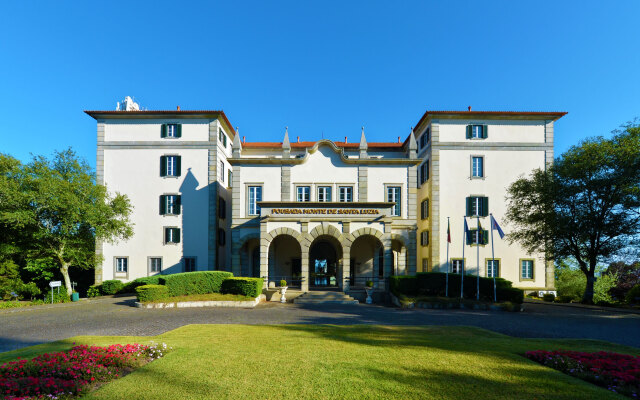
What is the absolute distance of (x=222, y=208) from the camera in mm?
30859

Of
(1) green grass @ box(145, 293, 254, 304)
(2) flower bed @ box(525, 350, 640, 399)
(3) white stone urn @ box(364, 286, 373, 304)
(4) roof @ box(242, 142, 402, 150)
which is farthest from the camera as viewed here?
(4) roof @ box(242, 142, 402, 150)

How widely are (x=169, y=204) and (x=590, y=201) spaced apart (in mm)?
31963

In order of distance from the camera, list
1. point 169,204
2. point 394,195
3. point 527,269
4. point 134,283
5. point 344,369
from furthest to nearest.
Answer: point 169,204 → point 527,269 → point 394,195 → point 134,283 → point 344,369

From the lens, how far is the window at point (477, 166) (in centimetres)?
2948

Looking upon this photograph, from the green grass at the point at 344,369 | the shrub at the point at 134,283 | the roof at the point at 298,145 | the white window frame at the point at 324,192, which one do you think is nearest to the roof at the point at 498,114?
the roof at the point at 298,145

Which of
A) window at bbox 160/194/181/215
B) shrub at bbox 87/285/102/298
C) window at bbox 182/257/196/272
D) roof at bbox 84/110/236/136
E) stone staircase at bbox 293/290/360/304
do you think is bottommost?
shrub at bbox 87/285/102/298

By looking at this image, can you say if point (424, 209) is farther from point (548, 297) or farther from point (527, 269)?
point (548, 297)

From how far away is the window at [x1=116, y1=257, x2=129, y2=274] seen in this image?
28.4 metres

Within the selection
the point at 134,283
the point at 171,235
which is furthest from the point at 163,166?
the point at 134,283

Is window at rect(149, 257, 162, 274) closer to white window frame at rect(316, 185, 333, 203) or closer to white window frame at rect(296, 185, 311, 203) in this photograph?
white window frame at rect(296, 185, 311, 203)

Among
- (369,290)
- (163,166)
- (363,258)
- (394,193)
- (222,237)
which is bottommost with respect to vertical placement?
(369,290)

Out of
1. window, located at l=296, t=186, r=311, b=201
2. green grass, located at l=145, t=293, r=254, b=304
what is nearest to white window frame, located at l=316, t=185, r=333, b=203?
window, located at l=296, t=186, r=311, b=201

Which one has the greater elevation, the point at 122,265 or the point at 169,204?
the point at 169,204

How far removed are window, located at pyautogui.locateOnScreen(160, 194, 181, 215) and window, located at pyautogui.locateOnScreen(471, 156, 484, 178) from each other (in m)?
26.0
